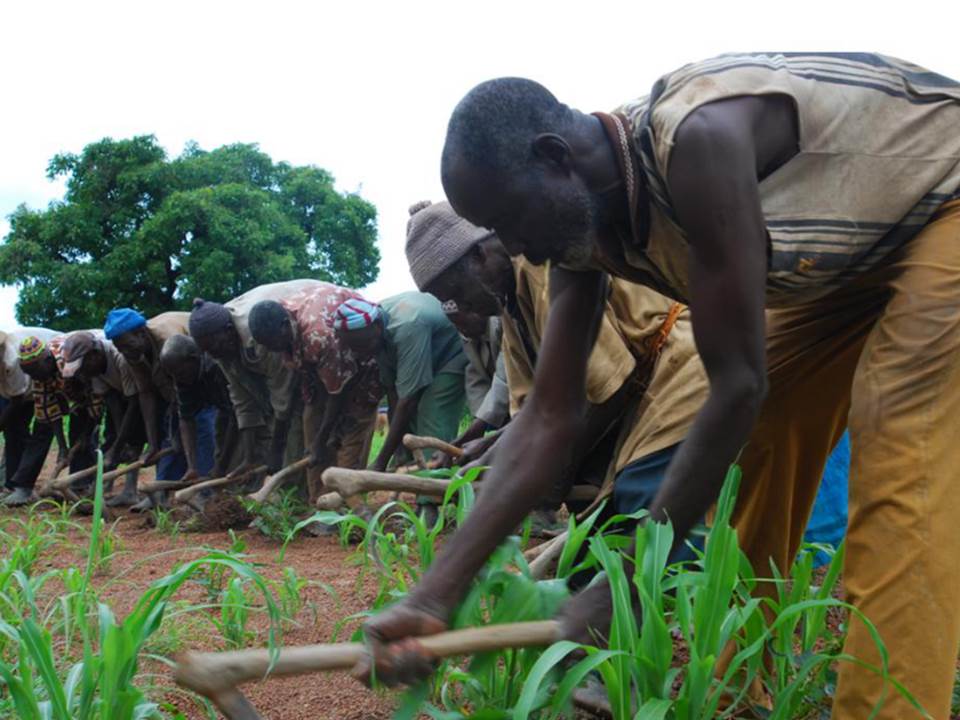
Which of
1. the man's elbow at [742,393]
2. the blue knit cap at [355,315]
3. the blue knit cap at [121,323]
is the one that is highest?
the man's elbow at [742,393]

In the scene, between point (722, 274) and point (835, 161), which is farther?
point (835, 161)

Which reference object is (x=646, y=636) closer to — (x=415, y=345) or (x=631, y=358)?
(x=631, y=358)

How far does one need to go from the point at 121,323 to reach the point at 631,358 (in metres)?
5.40

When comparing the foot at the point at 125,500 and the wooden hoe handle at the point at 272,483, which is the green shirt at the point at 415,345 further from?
the foot at the point at 125,500

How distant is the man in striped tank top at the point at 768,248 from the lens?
1684 mm

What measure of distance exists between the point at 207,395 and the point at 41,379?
202 centimetres

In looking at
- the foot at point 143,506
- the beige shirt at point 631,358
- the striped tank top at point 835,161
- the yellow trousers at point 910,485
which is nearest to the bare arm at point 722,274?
the striped tank top at point 835,161

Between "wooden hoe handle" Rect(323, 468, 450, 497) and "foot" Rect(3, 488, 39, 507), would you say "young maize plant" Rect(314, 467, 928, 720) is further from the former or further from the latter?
"foot" Rect(3, 488, 39, 507)

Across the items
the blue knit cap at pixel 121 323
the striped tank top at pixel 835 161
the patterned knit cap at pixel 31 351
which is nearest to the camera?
the striped tank top at pixel 835 161

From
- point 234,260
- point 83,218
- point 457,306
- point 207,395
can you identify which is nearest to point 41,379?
point 207,395

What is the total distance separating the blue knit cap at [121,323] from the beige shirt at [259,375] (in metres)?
0.99

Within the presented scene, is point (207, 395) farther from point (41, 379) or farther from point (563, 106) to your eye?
point (563, 106)

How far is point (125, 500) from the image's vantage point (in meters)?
8.24

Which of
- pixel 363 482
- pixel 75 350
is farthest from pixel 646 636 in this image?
pixel 75 350
